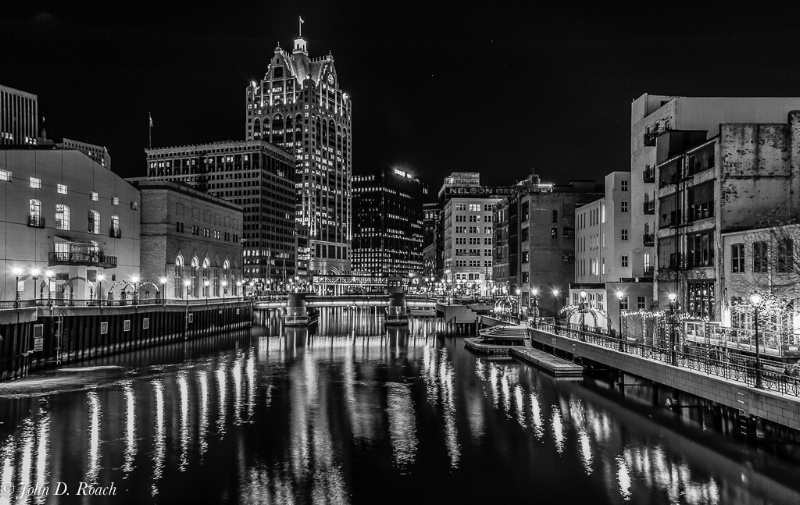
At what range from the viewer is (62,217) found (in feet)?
258

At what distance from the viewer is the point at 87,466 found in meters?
32.6

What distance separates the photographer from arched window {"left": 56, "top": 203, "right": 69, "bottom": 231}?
77738mm

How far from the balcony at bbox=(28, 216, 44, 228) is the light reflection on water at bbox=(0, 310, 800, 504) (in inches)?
1023

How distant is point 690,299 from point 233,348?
5901cm

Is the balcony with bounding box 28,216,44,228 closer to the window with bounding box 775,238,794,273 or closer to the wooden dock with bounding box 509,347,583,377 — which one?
the wooden dock with bounding box 509,347,583,377

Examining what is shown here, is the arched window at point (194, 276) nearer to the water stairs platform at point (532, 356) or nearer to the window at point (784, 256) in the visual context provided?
the water stairs platform at point (532, 356)

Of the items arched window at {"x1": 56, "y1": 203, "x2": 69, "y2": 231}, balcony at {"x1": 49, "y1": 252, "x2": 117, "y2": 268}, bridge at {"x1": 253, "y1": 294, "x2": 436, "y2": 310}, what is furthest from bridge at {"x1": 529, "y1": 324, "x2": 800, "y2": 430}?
bridge at {"x1": 253, "y1": 294, "x2": 436, "y2": 310}

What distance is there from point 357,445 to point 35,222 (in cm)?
5613

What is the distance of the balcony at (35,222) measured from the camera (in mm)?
72475

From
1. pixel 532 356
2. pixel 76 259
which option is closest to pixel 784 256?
Answer: pixel 532 356

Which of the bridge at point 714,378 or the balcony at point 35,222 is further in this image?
the balcony at point 35,222

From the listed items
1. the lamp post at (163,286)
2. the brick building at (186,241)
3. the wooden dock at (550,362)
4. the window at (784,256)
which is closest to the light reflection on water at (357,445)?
the wooden dock at (550,362)

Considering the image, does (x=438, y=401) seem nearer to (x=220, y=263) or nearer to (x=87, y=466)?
(x=87, y=466)

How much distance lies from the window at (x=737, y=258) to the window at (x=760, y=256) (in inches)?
80.8
